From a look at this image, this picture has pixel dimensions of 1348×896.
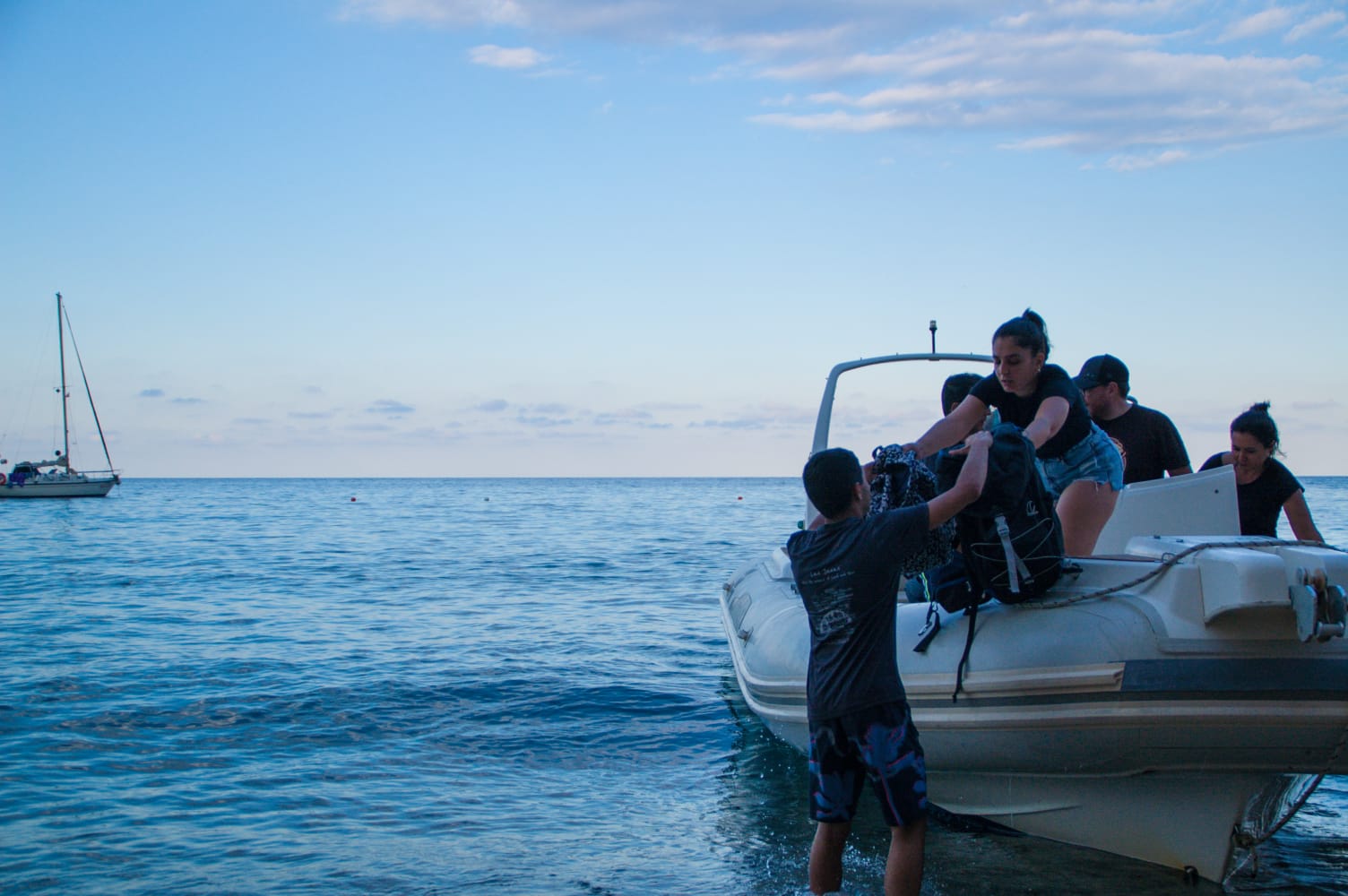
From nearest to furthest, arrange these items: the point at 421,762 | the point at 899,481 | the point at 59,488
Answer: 1. the point at 899,481
2. the point at 421,762
3. the point at 59,488

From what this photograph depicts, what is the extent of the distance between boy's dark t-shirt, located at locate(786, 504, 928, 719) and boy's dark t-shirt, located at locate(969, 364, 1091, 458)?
3.68 feet

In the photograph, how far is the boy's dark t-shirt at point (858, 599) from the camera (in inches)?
134

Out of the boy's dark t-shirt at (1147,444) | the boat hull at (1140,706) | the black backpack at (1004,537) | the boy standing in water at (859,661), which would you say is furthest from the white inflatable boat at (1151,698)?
the boy's dark t-shirt at (1147,444)

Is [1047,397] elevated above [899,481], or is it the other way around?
[1047,397]

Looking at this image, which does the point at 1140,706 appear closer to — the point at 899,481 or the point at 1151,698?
the point at 1151,698

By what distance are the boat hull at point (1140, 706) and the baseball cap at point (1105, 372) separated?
1.67 m

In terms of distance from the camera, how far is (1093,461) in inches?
181

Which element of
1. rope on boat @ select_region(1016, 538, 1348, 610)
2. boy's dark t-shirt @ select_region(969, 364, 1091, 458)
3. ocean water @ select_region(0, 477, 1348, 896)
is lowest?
ocean water @ select_region(0, 477, 1348, 896)

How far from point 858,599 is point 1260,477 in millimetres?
3002

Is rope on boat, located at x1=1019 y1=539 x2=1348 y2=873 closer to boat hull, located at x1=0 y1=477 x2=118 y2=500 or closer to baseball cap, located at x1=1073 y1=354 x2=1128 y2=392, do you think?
baseball cap, located at x1=1073 y1=354 x2=1128 y2=392

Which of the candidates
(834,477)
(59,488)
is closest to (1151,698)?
(834,477)

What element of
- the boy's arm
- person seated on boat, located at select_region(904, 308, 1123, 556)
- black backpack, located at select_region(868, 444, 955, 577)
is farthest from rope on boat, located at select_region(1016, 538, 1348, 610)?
the boy's arm

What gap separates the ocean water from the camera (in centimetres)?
480

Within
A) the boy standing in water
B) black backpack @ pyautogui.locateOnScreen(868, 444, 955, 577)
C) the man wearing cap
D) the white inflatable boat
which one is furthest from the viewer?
the man wearing cap
